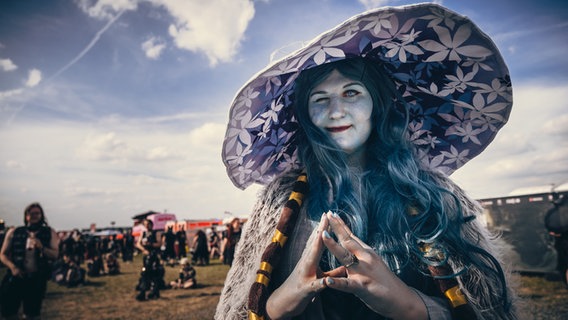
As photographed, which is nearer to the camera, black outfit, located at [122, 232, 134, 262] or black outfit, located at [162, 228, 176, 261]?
black outfit, located at [162, 228, 176, 261]

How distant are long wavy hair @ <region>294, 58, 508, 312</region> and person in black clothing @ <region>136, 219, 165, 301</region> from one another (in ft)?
26.9

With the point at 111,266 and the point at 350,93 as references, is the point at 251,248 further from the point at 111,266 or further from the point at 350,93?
the point at 111,266

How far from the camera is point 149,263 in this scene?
28.7ft

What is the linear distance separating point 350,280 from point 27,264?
622 cm

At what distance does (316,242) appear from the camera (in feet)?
3.25

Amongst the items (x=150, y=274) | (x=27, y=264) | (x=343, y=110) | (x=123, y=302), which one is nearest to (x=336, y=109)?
(x=343, y=110)

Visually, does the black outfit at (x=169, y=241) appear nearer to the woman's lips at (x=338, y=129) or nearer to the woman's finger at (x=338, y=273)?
the woman's lips at (x=338, y=129)

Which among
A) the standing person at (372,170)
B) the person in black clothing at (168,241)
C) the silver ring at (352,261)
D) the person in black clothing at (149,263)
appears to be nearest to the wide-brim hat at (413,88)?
the standing person at (372,170)

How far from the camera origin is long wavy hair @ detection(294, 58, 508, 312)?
1201mm

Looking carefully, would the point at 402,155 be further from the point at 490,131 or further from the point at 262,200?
the point at 262,200

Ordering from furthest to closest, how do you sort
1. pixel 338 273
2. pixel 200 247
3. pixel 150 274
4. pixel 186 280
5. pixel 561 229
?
pixel 200 247 → pixel 186 280 → pixel 150 274 → pixel 561 229 → pixel 338 273

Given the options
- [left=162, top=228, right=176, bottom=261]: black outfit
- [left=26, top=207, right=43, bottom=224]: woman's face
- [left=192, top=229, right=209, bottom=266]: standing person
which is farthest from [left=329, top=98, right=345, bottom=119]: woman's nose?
[left=192, top=229, right=209, bottom=266]: standing person

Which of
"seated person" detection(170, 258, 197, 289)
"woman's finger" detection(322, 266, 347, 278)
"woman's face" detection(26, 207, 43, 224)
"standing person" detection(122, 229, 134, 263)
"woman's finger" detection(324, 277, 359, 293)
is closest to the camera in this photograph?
"woman's finger" detection(324, 277, 359, 293)

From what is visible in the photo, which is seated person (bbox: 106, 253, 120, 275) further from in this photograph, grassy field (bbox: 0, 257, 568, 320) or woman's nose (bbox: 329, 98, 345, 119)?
woman's nose (bbox: 329, 98, 345, 119)
